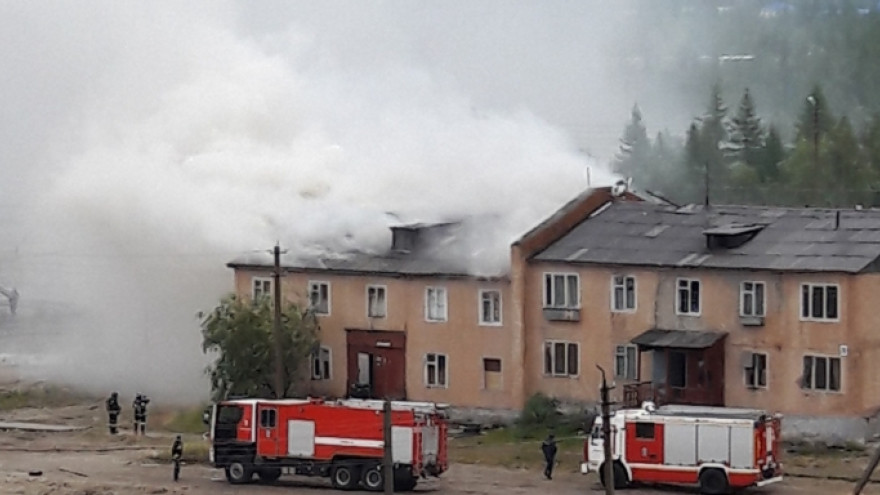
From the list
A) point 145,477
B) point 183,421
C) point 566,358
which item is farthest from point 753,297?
point 183,421

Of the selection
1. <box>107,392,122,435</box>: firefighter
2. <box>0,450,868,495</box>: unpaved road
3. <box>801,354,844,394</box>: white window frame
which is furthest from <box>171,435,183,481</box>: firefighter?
<box>801,354,844,394</box>: white window frame

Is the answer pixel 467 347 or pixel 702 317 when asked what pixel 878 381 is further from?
pixel 467 347

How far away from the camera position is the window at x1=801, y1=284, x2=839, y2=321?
5141 centimetres

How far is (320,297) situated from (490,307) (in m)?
5.00

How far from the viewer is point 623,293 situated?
179 feet

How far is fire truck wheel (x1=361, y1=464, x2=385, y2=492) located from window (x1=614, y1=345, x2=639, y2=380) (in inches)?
373

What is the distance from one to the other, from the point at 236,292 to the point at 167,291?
4860mm

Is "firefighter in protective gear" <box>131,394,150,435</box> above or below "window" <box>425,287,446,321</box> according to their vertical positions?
below

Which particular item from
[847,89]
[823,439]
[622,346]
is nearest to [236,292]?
[622,346]

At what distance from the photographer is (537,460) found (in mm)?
51219

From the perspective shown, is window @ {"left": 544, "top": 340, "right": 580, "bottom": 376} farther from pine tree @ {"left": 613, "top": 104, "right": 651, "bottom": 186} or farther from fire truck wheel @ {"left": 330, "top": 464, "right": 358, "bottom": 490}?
pine tree @ {"left": 613, "top": 104, "right": 651, "bottom": 186}

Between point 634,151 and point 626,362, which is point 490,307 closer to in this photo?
point 626,362

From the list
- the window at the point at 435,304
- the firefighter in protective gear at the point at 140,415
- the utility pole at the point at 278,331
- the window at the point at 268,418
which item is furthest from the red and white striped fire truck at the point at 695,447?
the firefighter in protective gear at the point at 140,415

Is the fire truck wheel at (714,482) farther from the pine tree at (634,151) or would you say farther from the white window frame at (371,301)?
the pine tree at (634,151)
